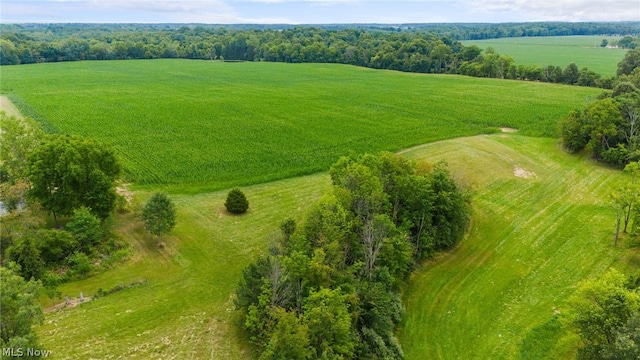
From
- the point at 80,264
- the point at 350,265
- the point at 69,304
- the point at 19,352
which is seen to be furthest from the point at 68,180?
the point at 350,265

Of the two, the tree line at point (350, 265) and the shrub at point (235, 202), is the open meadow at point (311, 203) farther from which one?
the tree line at point (350, 265)

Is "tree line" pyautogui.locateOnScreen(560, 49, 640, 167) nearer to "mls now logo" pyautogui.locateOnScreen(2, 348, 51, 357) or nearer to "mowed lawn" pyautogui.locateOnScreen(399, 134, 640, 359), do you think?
"mowed lawn" pyautogui.locateOnScreen(399, 134, 640, 359)

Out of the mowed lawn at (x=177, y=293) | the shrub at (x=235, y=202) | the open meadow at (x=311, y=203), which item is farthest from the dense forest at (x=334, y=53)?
the mowed lawn at (x=177, y=293)

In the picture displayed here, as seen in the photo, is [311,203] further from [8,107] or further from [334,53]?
[334,53]

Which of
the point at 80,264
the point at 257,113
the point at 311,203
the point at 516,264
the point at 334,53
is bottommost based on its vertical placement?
the point at 516,264

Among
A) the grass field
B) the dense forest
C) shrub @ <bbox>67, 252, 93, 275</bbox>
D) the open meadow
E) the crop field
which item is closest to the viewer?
the grass field

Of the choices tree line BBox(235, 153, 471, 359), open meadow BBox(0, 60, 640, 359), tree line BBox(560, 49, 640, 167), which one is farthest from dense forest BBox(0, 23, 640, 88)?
tree line BBox(235, 153, 471, 359)

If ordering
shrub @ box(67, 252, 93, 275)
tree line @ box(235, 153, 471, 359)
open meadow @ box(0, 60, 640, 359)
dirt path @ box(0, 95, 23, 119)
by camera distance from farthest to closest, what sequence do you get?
dirt path @ box(0, 95, 23, 119)
shrub @ box(67, 252, 93, 275)
open meadow @ box(0, 60, 640, 359)
tree line @ box(235, 153, 471, 359)
